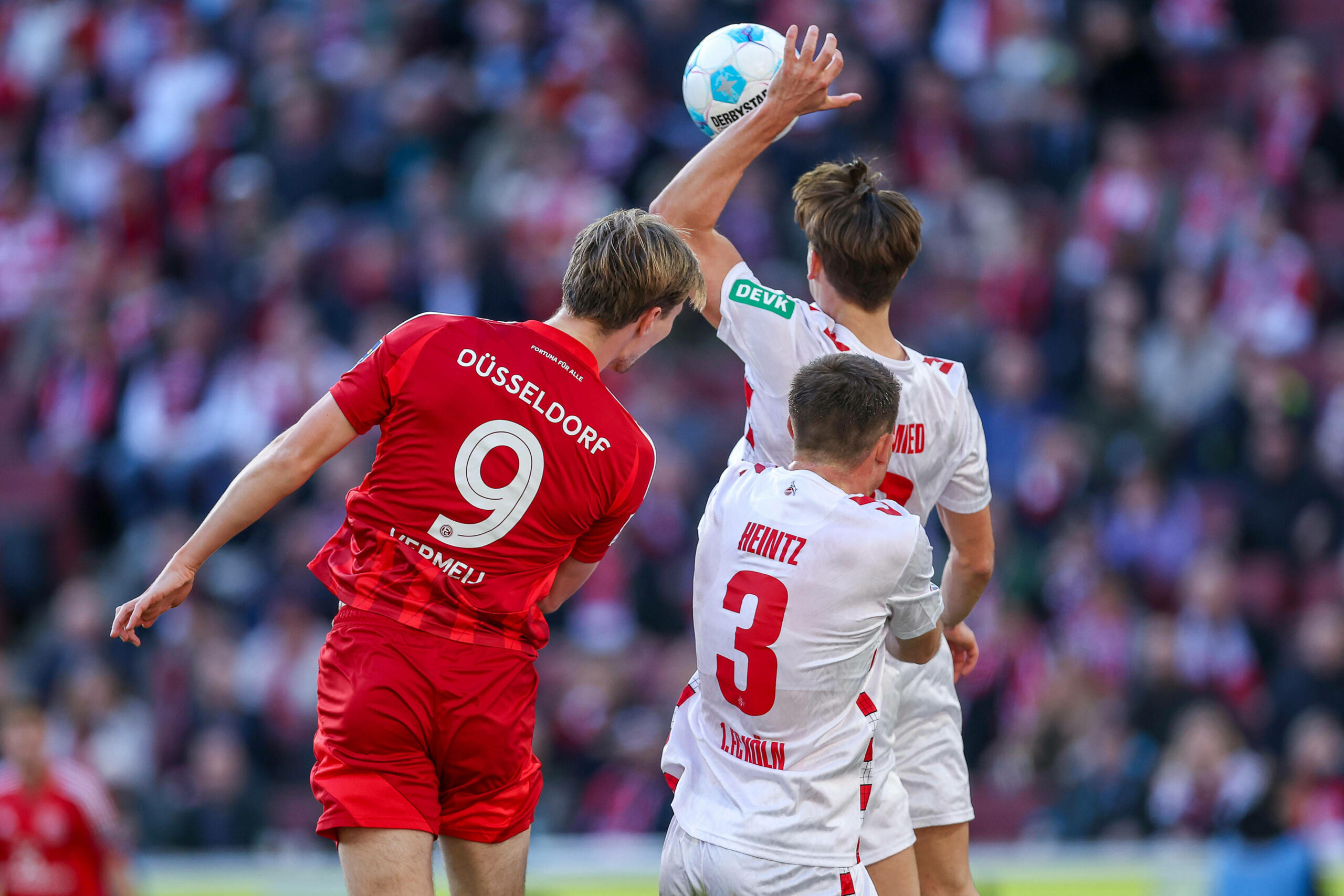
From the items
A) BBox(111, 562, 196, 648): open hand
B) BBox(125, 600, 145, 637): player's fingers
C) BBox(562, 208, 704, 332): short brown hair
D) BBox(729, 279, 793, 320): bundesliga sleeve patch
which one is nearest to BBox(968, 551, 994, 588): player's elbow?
BBox(729, 279, 793, 320): bundesliga sleeve patch

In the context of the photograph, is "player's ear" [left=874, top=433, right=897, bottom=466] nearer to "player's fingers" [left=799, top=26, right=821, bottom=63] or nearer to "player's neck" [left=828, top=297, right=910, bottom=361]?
"player's neck" [left=828, top=297, right=910, bottom=361]

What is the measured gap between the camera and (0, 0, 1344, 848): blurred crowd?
10.1m

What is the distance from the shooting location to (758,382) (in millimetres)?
4379

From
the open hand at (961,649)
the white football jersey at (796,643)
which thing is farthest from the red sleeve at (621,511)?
the open hand at (961,649)

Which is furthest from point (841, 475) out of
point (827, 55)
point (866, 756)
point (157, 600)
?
point (157, 600)

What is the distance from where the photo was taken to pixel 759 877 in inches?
149

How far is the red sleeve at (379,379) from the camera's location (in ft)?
12.4

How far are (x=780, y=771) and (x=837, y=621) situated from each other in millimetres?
405

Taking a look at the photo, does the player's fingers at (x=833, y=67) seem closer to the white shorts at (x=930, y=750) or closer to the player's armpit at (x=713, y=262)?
the player's armpit at (x=713, y=262)

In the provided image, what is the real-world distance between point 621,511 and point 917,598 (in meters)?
0.80

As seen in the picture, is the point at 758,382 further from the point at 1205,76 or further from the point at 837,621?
the point at 1205,76

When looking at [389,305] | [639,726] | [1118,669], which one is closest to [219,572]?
[389,305]

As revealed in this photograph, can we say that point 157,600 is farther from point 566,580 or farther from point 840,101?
point 840,101

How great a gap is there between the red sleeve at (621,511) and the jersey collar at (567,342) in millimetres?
220
